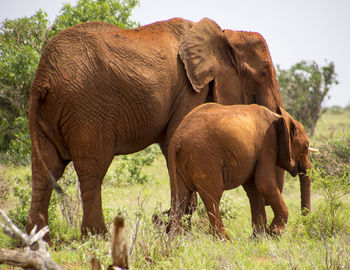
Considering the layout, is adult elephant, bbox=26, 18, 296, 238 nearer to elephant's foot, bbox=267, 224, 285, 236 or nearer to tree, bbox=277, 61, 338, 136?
elephant's foot, bbox=267, 224, 285, 236

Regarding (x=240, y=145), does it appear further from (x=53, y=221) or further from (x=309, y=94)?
(x=309, y=94)

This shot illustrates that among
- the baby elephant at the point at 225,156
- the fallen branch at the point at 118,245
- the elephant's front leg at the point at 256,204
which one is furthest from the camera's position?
the elephant's front leg at the point at 256,204

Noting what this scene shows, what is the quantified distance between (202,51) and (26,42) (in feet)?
21.6

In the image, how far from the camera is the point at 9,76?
1060 cm

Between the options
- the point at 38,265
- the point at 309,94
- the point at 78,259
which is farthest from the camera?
the point at 309,94

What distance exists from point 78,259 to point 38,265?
5.70ft

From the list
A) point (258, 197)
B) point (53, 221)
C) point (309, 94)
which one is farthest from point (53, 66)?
point (309, 94)

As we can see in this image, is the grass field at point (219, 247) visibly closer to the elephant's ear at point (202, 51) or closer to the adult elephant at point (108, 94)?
the adult elephant at point (108, 94)

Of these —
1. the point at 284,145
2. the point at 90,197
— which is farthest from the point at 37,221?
the point at 284,145

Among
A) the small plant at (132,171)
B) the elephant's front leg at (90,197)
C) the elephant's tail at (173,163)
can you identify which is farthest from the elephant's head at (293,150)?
the small plant at (132,171)

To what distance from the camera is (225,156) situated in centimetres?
539

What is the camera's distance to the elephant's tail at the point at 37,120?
5598 millimetres

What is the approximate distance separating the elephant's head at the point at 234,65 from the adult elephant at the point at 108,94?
18 millimetres

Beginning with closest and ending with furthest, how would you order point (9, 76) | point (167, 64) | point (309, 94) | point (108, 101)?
1. point (108, 101)
2. point (167, 64)
3. point (9, 76)
4. point (309, 94)
